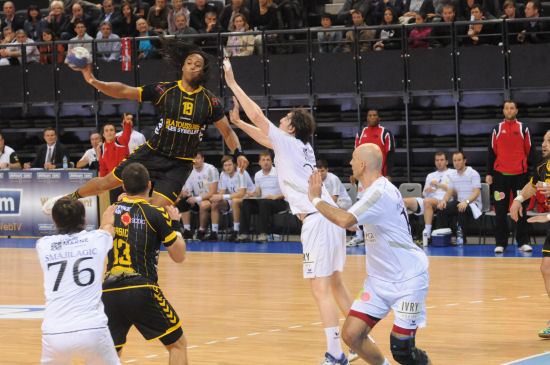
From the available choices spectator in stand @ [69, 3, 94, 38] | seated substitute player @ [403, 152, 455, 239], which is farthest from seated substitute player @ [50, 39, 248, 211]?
spectator in stand @ [69, 3, 94, 38]

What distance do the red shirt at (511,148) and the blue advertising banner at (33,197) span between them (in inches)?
291

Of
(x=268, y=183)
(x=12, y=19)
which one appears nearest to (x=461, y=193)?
(x=268, y=183)

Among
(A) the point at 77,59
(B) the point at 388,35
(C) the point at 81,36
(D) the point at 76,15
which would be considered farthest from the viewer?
(D) the point at 76,15

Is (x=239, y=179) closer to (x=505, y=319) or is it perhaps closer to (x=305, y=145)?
(x=505, y=319)

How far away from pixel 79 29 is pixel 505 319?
518 inches

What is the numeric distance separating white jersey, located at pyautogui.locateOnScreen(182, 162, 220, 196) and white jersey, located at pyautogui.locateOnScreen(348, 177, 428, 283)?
10.8 meters

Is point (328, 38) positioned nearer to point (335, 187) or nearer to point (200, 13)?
point (200, 13)

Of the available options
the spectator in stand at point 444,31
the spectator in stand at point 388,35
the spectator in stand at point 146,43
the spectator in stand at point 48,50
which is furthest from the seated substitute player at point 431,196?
the spectator in stand at point 48,50

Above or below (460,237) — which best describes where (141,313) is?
above

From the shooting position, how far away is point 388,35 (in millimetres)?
17125

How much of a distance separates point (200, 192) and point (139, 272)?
1110 centimetres

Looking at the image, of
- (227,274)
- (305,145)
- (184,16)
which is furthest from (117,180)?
(184,16)

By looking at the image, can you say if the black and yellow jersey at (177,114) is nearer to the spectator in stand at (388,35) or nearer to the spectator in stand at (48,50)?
the spectator in stand at (388,35)

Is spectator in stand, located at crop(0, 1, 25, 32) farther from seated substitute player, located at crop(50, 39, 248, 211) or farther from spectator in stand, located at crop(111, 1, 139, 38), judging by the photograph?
seated substitute player, located at crop(50, 39, 248, 211)
